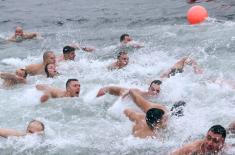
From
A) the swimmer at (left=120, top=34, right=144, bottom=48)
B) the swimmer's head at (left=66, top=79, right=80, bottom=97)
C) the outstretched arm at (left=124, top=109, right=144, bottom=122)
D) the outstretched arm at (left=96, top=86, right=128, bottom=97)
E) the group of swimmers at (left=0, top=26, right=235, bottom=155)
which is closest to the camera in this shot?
the group of swimmers at (left=0, top=26, right=235, bottom=155)

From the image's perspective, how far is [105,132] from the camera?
7.99 meters

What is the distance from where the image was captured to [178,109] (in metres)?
8.46

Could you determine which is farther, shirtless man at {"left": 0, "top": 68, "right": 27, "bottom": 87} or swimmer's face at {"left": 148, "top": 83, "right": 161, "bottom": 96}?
shirtless man at {"left": 0, "top": 68, "right": 27, "bottom": 87}

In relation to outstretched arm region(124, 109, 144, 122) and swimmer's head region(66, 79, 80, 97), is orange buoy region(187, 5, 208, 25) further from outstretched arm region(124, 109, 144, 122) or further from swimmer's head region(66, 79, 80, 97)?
outstretched arm region(124, 109, 144, 122)

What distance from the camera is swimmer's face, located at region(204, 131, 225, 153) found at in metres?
6.29

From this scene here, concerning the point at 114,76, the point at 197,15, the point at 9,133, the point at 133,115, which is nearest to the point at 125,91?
the point at 133,115

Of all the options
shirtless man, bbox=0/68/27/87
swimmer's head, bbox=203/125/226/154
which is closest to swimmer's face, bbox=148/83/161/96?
swimmer's head, bbox=203/125/226/154

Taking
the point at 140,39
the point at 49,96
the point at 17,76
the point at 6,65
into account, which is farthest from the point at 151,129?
the point at 140,39

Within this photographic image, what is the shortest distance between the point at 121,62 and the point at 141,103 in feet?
9.41

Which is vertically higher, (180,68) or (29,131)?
(180,68)

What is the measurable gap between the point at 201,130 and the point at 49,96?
10.8 ft

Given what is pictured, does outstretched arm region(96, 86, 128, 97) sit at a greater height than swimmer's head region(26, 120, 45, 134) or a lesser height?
greater

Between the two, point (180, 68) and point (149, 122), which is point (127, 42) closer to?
point (180, 68)

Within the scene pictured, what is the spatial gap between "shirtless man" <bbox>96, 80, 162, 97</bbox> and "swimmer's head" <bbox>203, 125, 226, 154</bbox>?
2655mm
